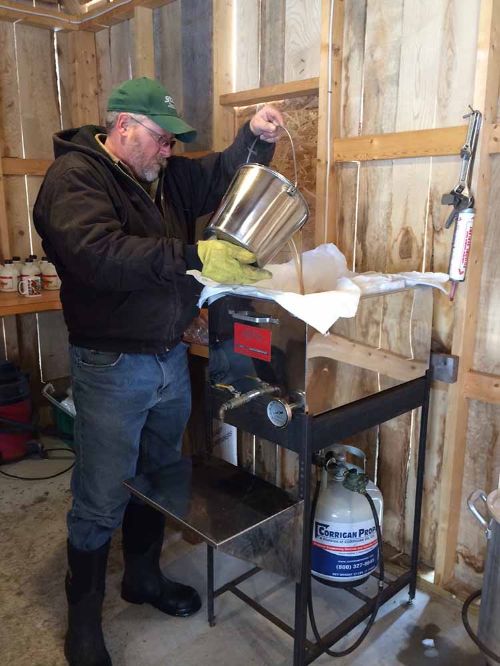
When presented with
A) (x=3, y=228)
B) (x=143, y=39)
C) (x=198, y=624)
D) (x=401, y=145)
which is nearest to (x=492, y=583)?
(x=198, y=624)

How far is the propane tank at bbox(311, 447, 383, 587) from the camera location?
1617 millimetres

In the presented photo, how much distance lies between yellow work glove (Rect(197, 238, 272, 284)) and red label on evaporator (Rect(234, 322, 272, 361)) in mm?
129

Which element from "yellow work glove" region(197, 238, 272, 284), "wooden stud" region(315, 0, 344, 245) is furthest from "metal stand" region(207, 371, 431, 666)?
"wooden stud" region(315, 0, 344, 245)

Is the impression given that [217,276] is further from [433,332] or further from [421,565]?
[421,565]

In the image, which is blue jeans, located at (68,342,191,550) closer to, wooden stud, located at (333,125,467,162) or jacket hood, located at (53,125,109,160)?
jacket hood, located at (53,125,109,160)

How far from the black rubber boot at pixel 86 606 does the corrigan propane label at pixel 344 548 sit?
1.95 ft

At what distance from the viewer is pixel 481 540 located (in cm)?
179

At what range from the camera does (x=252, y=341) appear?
1355mm

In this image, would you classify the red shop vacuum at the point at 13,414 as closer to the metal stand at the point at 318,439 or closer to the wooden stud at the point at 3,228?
the wooden stud at the point at 3,228

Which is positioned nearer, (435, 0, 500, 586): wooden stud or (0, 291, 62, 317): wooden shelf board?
(435, 0, 500, 586): wooden stud

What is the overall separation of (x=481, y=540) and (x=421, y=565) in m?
0.25

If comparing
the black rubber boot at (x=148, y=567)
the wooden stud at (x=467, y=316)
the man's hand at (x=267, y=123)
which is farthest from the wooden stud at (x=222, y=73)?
the black rubber boot at (x=148, y=567)

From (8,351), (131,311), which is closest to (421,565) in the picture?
(131,311)

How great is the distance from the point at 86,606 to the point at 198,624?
0.38 metres
